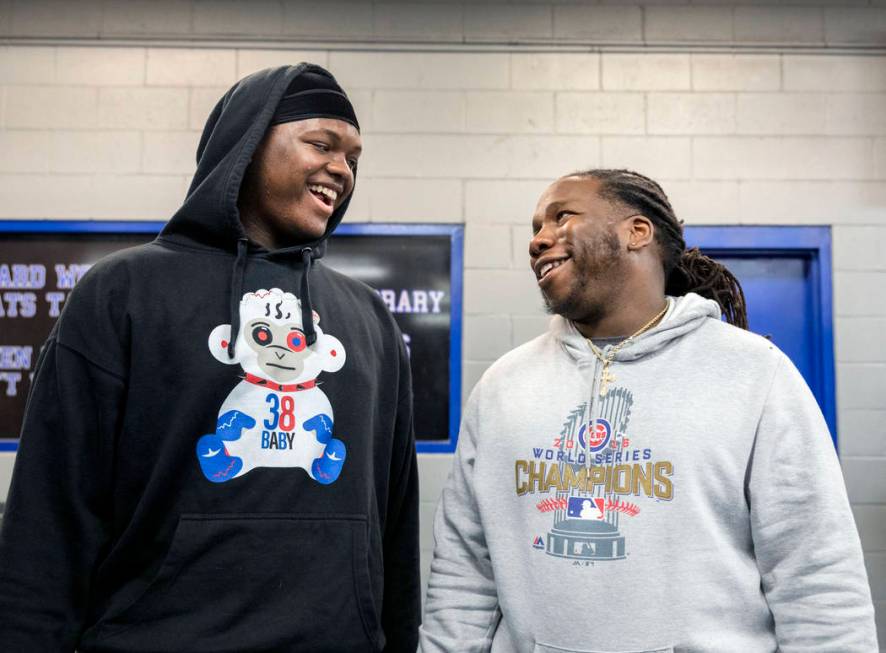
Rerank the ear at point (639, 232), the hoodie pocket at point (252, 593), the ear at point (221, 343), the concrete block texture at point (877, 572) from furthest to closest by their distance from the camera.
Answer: the concrete block texture at point (877, 572)
the ear at point (639, 232)
the ear at point (221, 343)
the hoodie pocket at point (252, 593)

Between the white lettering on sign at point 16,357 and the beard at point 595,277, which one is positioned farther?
the white lettering on sign at point 16,357

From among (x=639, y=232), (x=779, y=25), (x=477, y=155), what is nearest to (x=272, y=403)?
(x=639, y=232)

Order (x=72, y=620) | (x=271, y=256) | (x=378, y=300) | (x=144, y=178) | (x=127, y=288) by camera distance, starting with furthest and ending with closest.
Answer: (x=144, y=178), (x=378, y=300), (x=271, y=256), (x=127, y=288), (x=72, y=620)

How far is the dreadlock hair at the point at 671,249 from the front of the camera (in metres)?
1.62

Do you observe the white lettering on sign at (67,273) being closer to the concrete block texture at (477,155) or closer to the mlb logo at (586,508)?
the concrete block texture at (477,155)

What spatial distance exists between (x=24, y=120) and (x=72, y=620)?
9.02 ft

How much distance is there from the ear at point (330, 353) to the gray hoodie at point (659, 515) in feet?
1.03

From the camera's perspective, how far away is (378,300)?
165 cm

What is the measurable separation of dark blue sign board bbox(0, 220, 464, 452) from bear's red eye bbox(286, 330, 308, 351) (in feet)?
6.12

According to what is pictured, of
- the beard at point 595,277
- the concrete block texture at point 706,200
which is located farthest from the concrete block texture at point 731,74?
the beard at point 595,277

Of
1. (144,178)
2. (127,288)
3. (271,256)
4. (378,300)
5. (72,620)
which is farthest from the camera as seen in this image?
(144,178)

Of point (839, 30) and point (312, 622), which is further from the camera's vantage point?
point (839, 30)

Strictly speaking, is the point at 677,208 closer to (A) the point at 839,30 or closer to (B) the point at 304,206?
(A) the point at 839,30

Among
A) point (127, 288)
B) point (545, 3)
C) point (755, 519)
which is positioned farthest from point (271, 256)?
point (545, 3)
